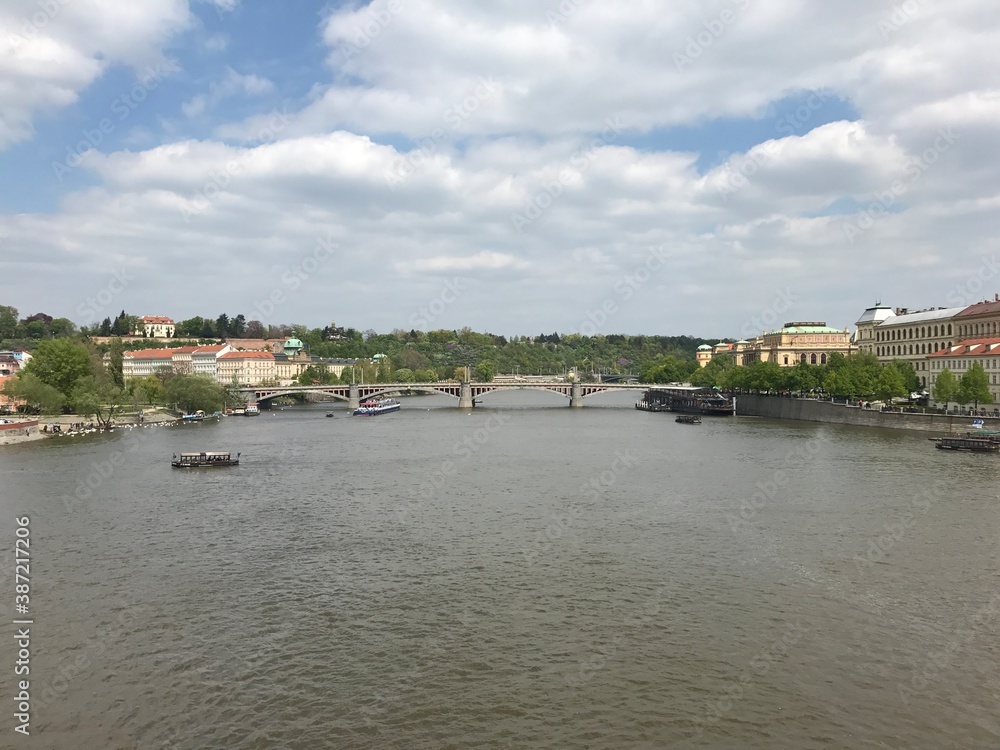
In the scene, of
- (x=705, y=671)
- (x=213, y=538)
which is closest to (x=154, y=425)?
(x=213, y=538)

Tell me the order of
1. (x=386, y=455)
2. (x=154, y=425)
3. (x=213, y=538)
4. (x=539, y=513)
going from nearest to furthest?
1. (x=213, y=538)
2. (x=539, y=513)
3. (x=386, y=455)
4. (x=154, y=425)

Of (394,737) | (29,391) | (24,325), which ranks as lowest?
A: (394,737)

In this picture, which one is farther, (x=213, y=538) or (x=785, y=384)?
(x=785, y=384)

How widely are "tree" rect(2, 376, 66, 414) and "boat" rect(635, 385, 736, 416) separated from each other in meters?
72.5

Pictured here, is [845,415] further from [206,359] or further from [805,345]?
[206,359]

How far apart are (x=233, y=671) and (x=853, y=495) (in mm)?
28534

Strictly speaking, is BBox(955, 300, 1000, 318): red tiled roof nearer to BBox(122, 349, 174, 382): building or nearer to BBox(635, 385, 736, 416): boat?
BBox(635, 385, 736, 416): boat

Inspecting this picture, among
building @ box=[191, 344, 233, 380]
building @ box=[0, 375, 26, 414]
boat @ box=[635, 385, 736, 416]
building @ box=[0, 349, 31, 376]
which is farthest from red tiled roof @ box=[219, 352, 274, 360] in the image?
boat @ box=[635, 385, 736, 416]

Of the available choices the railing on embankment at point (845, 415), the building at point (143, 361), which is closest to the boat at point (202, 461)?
the railing on embankment at point (845, 415)

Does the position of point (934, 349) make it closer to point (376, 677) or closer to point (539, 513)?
point (539, 513)

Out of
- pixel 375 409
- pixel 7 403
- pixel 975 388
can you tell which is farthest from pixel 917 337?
pixel 7 403

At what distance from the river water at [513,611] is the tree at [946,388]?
1146 inches

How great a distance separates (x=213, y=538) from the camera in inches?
1027

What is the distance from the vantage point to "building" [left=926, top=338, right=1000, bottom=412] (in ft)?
211
